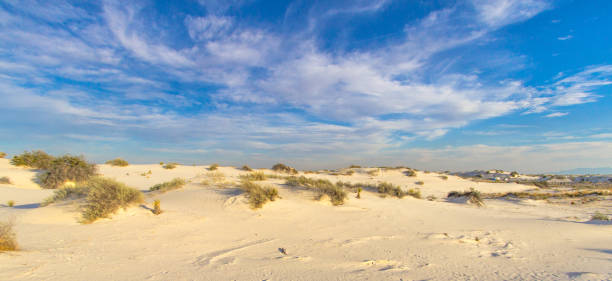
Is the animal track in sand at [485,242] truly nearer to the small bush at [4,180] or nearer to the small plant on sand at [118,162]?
the small bush at [4,180]

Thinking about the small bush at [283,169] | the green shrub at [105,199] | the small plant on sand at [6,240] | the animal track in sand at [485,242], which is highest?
the small bush at [283,169]

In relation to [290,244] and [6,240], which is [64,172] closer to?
[6,240]

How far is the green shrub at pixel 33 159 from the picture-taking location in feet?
52.9

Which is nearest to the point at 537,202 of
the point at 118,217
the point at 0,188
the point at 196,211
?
the point at 196,211

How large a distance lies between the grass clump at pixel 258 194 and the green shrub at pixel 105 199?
9.33 feet

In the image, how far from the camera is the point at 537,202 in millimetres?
13586

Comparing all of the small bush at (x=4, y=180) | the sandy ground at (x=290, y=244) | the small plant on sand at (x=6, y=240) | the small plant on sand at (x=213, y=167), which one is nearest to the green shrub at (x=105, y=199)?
the sandy ground at (x=290, y=244)

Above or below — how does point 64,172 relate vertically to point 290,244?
above

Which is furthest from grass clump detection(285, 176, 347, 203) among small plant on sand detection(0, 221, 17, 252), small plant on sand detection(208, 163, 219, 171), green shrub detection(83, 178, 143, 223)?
small plant on sand detection(208, 163, 219, 171)

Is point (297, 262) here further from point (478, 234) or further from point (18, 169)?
point (18, 169)

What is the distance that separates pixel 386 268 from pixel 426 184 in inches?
814

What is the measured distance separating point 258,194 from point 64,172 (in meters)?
12.8

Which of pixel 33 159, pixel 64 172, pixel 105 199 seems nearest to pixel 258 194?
pixel 105 199

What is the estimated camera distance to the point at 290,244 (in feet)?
16.0
